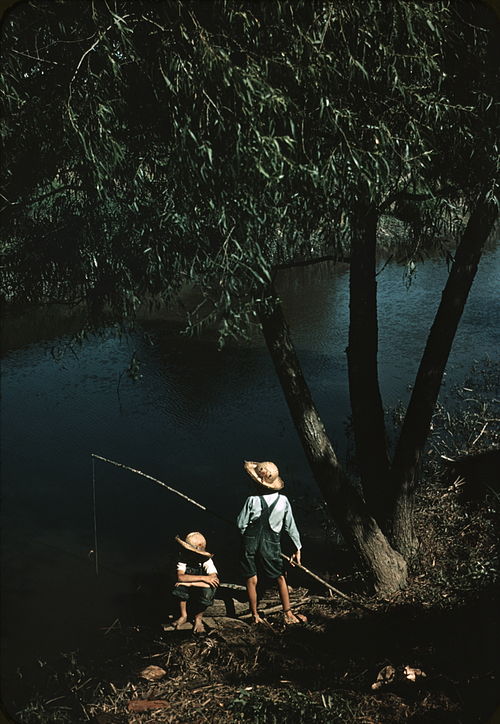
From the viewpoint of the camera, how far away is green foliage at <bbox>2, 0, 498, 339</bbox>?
19.1 ft

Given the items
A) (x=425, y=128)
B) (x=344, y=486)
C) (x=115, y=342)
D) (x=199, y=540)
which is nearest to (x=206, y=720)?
(x=199, y=540)

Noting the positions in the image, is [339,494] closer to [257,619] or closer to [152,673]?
[257,619]

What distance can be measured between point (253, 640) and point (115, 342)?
538 inches

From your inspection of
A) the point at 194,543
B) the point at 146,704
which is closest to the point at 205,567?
the point at 194,543

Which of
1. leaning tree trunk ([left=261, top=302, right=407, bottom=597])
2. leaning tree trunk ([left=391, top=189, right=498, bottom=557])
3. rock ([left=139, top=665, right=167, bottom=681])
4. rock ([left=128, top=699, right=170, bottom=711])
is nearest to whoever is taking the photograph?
rock ([left=128, top=699, right=170, bottom=711])

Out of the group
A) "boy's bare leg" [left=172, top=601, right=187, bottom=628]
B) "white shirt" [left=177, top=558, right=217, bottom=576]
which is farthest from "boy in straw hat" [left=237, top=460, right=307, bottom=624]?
"boy's bare leg" [left=172, top=601, right=187, bottom=628]

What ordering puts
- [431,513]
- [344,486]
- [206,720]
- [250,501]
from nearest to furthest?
1. [206,720]
2. [250,501]
3. [344,486]
4. [431,513]

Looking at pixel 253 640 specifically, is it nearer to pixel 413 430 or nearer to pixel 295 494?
pixel 413 430

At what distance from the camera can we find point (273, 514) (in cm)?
722

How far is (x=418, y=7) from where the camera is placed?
5.98 metres

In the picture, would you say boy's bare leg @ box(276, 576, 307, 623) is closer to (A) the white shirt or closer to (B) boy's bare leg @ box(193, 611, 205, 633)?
(A) the white shirt

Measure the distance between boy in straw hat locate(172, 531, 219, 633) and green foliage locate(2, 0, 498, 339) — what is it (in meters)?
2.21

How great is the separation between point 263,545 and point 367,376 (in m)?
2.11

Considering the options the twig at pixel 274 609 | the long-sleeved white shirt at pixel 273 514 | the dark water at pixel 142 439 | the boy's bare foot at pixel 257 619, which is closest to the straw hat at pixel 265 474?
the long-sleeved white shirt at pixel 273 514
